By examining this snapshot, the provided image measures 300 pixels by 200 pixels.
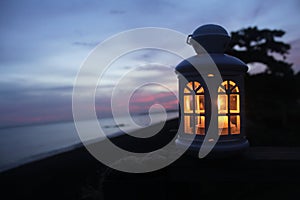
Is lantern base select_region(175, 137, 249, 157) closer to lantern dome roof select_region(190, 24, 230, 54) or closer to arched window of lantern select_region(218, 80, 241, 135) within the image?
arched window of lantern select_region(218, 80, 241, 135)

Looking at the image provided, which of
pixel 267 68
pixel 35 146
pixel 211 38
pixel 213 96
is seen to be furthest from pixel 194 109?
pixel 35 146

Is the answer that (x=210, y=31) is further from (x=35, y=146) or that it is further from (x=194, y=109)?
(x=35, y=146)

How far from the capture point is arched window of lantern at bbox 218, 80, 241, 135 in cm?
383

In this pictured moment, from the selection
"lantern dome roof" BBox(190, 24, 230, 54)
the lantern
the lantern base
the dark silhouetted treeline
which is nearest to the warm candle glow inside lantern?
the lantern

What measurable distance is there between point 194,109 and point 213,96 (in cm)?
44

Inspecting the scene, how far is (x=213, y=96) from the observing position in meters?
3.77

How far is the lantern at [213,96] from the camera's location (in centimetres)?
378

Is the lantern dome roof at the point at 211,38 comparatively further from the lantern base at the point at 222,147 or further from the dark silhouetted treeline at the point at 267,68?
the dark silhouetted treeline at the point at 267,68

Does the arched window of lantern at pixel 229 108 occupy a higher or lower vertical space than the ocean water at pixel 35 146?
higher

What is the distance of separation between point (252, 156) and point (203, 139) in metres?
1.15

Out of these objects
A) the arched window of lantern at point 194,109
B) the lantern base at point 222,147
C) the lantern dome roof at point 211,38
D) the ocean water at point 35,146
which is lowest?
the ocean water at point 35,146

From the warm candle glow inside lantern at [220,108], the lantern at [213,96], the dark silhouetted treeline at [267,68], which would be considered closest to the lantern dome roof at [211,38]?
the lantern at [213,96]

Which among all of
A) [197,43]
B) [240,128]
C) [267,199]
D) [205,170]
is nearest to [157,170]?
[205,170]

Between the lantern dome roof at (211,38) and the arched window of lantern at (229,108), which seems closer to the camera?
the arched window of lantern at (229,108)
